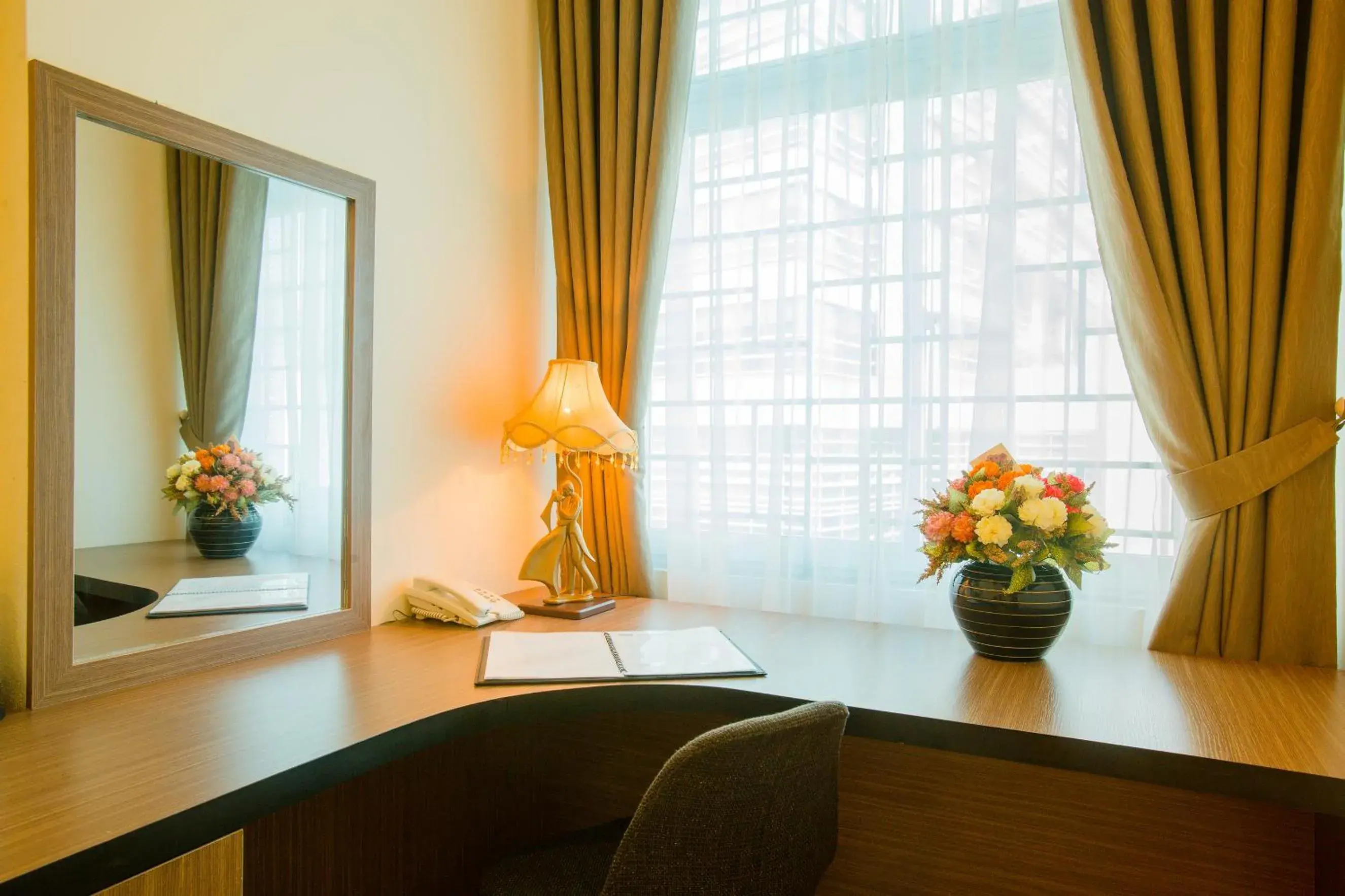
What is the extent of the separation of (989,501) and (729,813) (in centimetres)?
78

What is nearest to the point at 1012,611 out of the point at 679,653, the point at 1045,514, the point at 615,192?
the point at 1045,514

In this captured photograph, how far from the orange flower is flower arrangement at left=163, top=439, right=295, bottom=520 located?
134cm

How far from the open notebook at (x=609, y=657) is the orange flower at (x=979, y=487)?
53cm

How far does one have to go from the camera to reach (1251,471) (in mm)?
1564

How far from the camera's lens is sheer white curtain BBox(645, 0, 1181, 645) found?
5.88 feet

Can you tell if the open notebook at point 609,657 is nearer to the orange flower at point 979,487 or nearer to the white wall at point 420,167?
the white wall at point 420,167

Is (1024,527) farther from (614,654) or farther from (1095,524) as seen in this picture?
(614,654)

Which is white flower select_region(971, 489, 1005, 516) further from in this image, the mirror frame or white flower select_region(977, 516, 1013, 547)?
the mirror frame

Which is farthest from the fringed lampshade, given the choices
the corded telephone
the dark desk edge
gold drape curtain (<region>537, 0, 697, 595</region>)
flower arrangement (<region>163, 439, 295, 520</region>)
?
the dark desk edge

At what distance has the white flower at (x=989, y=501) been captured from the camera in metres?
1.53

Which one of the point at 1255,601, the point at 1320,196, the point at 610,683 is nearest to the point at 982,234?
the point at 1320,196

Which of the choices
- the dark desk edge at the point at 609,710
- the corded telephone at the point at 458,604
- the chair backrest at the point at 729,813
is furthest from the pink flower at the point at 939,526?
Answer: the corded telephone at the point at 458,604

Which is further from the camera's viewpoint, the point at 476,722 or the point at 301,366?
the point at 301,366

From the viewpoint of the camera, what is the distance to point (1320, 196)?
4.99 ft
